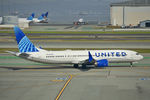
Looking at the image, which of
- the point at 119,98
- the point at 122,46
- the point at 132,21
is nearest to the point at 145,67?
the point at 119,98

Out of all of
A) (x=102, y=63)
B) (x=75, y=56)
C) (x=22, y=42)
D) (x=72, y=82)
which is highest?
(x=22, y=42)

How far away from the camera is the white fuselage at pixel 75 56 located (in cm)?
5703

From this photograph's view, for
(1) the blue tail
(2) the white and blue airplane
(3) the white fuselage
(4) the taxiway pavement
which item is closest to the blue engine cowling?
(2) the white and blue airplane

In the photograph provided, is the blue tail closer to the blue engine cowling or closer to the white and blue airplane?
the white and blue airplane

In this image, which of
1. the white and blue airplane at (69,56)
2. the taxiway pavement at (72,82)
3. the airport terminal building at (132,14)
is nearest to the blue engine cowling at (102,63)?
the white and blue airplane at (69,56)

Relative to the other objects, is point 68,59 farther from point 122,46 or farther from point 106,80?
point 122,46

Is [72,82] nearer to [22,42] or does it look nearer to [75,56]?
[75,56]

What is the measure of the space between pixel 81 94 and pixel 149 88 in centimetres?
1006

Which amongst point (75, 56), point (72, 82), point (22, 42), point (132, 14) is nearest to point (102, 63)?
point (75, 56)

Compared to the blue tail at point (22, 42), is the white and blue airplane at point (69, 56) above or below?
below

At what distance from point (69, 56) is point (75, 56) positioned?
115 centimetres

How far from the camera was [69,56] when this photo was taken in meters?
58.1

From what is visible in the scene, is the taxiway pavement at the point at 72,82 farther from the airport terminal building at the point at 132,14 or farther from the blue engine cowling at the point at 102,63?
the airport terminal building at the point at 132,14

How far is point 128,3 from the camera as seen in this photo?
19775 cm
